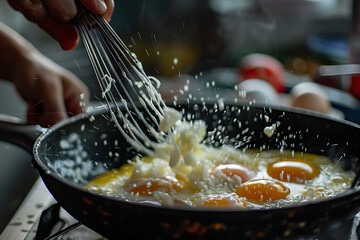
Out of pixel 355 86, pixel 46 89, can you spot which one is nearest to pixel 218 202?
pixel 46 89

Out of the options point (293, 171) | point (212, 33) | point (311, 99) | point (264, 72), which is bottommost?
point (293, 171)

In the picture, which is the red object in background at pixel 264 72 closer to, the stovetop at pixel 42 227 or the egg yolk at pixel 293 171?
the egg yolk at pixel 293 171

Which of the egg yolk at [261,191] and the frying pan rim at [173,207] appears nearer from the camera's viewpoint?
the frying pan rim at [173,207]

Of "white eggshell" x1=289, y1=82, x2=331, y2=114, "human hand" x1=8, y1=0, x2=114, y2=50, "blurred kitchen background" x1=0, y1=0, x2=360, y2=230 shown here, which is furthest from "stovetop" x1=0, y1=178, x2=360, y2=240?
"blurred kitchen background" x1=0, y1=0, x2=360, y2=230

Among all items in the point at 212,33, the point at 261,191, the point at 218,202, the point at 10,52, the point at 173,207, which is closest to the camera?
the point at 173,207

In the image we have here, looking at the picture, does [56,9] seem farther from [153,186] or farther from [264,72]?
[264,72]

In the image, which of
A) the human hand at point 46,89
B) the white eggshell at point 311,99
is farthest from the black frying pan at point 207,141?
the white eggshell at point 311,99
